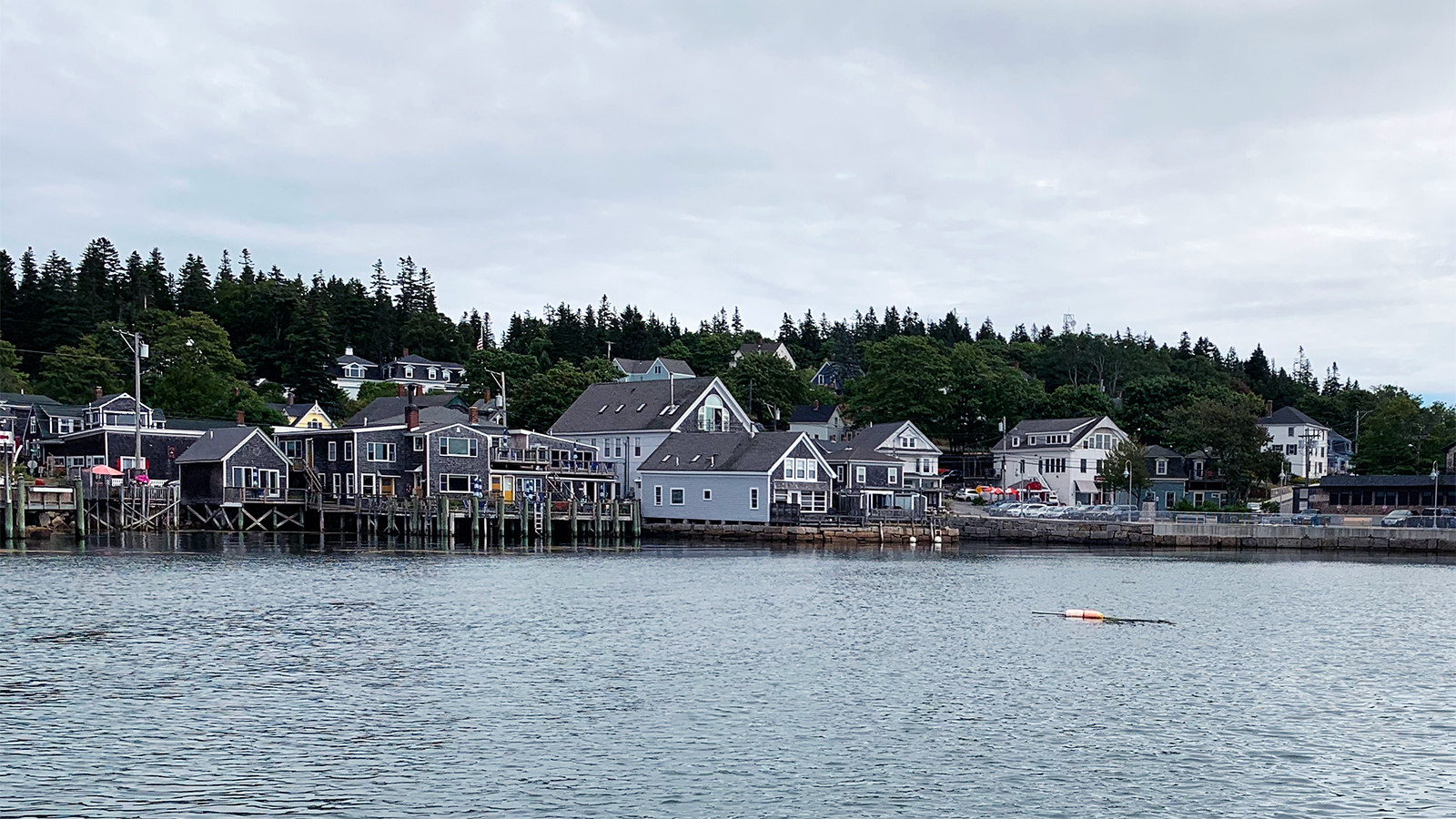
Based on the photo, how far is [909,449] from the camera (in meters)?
112

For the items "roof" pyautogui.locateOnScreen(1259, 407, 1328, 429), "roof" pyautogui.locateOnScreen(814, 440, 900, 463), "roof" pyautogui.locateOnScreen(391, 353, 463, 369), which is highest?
"roof" pyautogui.locateOnScreen(391, 353, 463, 369)

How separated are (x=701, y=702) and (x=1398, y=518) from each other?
7485 centimetres

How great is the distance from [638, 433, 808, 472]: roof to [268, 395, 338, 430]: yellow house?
1939 inches

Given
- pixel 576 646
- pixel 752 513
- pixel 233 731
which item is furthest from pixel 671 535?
pixel 233 731

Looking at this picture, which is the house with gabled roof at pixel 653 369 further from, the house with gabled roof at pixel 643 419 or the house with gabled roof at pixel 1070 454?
the house with gabled roof at pixel 643 419

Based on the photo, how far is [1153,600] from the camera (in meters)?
50.0

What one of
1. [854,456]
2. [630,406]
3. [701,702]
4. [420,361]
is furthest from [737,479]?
[420,361]

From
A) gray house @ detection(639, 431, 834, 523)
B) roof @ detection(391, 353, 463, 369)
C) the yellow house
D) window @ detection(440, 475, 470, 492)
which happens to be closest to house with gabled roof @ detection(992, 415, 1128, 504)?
gray house @ detection(639, 431, 834, 523)

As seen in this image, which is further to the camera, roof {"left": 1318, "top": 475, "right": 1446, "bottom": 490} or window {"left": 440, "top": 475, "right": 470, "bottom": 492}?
roof {"left": 1318, "top": 475, "right": 1446, "bottom": 490}

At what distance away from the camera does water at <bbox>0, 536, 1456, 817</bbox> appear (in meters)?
20.7

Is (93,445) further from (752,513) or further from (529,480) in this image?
(752,513)

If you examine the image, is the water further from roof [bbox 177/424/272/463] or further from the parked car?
the parked car

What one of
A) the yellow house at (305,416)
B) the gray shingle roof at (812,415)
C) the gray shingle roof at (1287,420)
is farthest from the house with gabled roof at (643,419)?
the gray shingle roof at (1287,420)

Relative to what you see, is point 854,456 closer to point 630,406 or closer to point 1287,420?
point 630,406
